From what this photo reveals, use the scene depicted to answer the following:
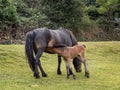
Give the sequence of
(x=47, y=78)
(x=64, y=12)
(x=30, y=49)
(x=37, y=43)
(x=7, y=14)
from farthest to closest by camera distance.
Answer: (x=64, y=12), (x=7, y=14), (x=47, y=78), (x=37, y=43), (x=30, y=49)

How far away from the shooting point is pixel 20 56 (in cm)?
1384

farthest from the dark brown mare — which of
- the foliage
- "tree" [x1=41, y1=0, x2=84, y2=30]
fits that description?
"tree" [x1=41, y1=0, x2=84, y2=30]

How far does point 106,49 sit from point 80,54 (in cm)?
893

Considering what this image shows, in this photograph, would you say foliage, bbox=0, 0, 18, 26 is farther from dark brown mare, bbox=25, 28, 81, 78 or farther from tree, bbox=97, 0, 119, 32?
tree, bbox=97, 0, 119, 32

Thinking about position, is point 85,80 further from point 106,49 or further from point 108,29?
point 108,29

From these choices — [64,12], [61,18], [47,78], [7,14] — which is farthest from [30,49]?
[64,12]

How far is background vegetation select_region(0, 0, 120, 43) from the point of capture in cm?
1989

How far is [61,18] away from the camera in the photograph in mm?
24125

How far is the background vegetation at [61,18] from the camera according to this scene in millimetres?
19891

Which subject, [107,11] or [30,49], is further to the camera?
[107,11]

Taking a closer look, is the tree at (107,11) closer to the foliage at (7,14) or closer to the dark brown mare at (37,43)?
the foliage at (7,14)

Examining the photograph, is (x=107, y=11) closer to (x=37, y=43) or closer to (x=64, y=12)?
(x=64, y=12)

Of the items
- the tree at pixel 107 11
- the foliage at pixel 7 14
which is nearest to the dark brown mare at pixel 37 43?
the foliage at pixel 7 14

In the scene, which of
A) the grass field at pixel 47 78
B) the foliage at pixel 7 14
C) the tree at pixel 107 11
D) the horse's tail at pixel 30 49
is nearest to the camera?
the grass field at pixel 47 78
